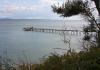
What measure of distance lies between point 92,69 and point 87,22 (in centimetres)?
599

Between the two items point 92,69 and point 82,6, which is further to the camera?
point 82,6

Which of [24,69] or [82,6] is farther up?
[82,6]

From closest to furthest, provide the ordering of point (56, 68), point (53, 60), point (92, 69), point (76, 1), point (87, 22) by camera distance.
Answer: point (92, 69) < point (56, 68) < point (53, 60) < point (76, 1) < point (87, 22)

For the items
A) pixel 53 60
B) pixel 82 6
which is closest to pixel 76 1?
pixel 82 6

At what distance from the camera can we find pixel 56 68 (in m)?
5.34

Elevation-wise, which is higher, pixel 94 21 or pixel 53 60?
pixel 94 21

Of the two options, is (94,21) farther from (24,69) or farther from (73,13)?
(24,69)

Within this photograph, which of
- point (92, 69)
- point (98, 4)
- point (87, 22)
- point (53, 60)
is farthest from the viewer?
point (87, 22)

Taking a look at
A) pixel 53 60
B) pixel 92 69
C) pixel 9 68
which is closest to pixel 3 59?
pixel 9 68

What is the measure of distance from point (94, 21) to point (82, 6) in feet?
3.09

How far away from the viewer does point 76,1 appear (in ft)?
32.5

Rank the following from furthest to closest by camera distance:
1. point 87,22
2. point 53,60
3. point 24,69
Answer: point 87,22 < point 53,60 < point 24,69

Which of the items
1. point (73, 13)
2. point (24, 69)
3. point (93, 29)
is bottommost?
point (24, 69)

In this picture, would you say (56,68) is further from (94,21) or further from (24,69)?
(94,21)
